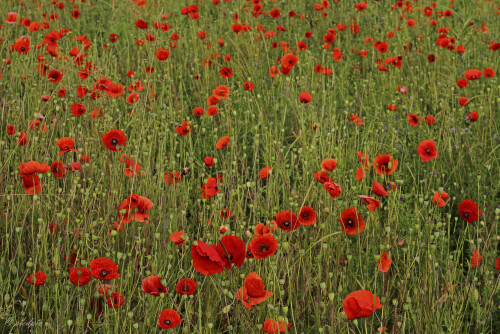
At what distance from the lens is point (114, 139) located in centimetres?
188

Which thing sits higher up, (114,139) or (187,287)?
(114,139)

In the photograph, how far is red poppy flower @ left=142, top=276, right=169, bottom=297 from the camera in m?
1.33

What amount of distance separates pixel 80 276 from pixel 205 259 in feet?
1.40

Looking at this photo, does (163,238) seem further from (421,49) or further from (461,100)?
(421,49)

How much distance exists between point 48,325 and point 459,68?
3341 millimetres

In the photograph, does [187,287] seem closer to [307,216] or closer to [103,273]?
[103,273]

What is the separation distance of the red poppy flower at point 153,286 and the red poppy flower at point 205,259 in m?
0.18

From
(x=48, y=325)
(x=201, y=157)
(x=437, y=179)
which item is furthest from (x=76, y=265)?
(x=437, y=179)

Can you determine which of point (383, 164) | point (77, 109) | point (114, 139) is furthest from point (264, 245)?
point (77, 109)

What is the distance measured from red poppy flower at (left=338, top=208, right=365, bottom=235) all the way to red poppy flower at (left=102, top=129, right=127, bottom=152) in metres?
0.87

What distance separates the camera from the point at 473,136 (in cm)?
255

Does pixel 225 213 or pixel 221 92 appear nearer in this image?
pixel 225 213

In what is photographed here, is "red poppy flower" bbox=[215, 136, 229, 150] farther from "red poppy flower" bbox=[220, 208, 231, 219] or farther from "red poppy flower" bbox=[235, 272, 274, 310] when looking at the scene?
"red poppy flower" bbox=[235, 272, 274, 310]

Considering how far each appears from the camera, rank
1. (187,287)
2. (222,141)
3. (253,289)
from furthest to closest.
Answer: (222,141) → (187,287) → (253,289)
